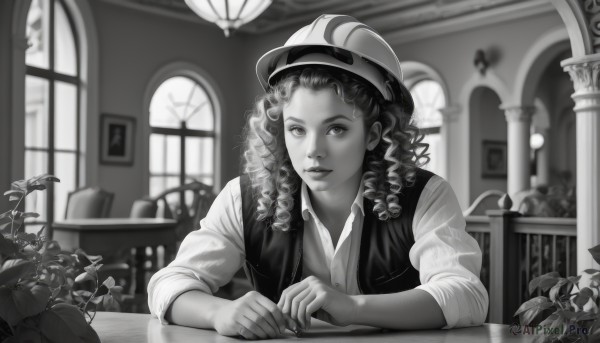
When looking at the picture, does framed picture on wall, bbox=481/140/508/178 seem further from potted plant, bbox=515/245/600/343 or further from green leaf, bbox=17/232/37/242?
green leaf, bbox=17/232/37/242

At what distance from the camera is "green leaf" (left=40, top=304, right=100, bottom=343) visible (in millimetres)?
702

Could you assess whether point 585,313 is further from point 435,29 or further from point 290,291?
point 435,29

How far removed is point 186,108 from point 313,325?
8.06m

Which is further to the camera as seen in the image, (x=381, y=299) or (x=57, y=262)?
(x=381, y=299)

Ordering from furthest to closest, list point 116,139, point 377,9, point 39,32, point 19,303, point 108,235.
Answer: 1. point 377,9
2. point 116,139
3. point 39,32
4. point 108,235
5. point 19,303

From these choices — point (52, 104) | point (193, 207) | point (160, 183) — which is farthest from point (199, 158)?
point (52, 104)

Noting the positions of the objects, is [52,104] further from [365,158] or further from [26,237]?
[26,237]

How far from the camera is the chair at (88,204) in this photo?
18.8 ft

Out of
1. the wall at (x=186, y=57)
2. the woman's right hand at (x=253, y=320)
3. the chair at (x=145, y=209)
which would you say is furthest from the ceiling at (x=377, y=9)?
the woman's right hand at (x=253, y=320)

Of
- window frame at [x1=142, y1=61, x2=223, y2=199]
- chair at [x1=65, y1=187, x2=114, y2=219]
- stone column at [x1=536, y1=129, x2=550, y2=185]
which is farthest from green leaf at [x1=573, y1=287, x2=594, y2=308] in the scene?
stone column at [x1=536, y1=129, x2=550, y2=185]

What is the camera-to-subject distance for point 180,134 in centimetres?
888

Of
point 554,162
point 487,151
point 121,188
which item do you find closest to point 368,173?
point 121,188

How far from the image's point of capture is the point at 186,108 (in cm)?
896

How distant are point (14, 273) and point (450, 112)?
7917mm
